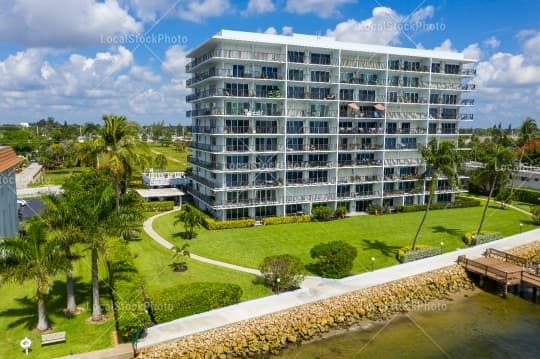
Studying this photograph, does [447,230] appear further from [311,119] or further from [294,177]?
[311,119]

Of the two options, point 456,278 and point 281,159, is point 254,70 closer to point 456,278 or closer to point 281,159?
point 281,159

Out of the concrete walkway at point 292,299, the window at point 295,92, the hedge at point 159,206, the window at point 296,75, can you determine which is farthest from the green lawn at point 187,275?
the window at point 296,75

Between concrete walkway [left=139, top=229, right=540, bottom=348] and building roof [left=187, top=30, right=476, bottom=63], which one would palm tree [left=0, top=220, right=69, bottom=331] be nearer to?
concrete walkway [left=139, top=229, right=540, bottom=348]

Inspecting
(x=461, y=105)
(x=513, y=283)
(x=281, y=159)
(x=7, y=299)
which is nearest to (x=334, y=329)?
(x=513, y=283)

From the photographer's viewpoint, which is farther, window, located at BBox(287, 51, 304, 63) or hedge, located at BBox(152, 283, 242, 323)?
window, located at BBox(287, 51, 304, 63)

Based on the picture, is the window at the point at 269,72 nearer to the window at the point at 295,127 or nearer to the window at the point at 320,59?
the window at the point at 320,59

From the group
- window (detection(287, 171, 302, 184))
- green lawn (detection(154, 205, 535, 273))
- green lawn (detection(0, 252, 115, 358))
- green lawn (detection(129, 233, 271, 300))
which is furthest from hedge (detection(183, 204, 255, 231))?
green lawn (detection(0, 252, 115, 358))
